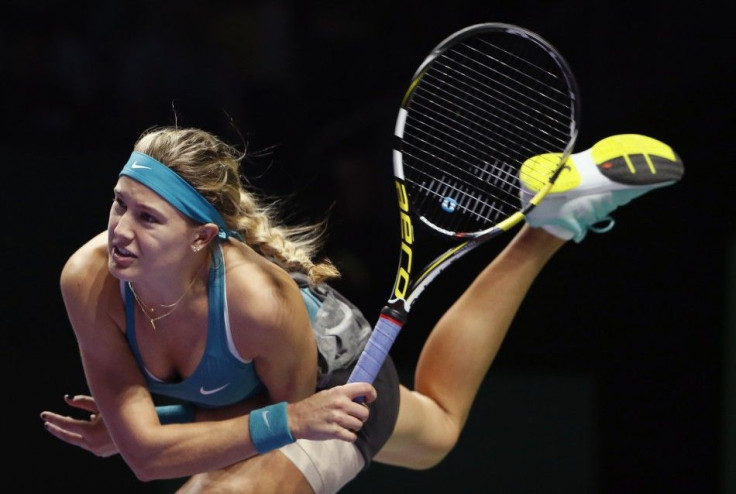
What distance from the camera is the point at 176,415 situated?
1784 millimetres

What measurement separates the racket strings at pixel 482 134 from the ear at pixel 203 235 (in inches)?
15.6

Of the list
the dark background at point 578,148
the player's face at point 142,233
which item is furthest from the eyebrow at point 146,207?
the dark background at point 578,148

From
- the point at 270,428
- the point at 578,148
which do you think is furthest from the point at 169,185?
the point at 578,148

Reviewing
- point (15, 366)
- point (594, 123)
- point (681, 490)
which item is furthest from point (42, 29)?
point (681, 490)

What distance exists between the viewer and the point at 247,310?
5.10 feet

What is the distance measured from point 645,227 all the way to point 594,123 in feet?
0.95

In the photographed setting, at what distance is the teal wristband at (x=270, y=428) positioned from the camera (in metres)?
1.52

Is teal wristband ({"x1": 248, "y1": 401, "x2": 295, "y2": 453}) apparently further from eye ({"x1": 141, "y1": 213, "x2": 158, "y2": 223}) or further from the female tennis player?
eye ({"x1": 141, "y1": 213, "x2": 158, "y2": 223})

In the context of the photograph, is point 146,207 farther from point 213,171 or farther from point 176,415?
point 176,415

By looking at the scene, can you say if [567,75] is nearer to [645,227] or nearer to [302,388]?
[302,388]

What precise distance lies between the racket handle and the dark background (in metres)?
1.02

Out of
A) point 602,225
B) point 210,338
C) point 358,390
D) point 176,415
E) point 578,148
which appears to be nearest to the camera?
point 358,390

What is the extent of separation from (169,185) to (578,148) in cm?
130

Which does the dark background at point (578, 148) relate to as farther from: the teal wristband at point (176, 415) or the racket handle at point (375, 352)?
the racket handle at point (375, 352)
